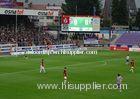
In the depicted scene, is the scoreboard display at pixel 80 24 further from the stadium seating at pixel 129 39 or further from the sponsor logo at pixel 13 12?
the stadium seating at pixel 129 39

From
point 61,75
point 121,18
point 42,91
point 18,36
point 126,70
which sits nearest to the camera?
point 42,91

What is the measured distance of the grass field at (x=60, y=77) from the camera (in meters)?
38.1

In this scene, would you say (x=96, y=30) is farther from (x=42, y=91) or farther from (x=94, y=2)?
(x=42, y=91)

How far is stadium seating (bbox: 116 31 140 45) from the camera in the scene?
104m

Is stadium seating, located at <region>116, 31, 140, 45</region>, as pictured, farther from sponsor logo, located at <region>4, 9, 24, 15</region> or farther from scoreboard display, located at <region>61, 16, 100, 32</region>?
sponsor logo, located at <region>4, 9, 24, 15</region>

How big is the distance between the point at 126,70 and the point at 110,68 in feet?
9.33

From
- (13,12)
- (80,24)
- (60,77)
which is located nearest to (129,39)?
(80,24)

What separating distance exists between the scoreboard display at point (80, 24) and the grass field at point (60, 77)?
78.8 ft

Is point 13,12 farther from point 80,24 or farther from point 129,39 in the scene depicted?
point 129,39

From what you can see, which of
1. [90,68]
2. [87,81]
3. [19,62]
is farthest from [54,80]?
[19,62]

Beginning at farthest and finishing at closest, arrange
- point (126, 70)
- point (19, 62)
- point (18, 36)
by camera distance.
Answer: point (18, 36) → point (19, 62) → point (126, 70)

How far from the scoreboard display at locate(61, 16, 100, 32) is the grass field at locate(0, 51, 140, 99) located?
24.0 meters

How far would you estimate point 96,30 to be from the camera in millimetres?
98625

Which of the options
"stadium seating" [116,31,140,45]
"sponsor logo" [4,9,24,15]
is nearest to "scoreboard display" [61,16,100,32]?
"sponsor logo" [4,9,24,15]
